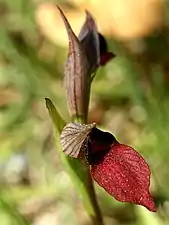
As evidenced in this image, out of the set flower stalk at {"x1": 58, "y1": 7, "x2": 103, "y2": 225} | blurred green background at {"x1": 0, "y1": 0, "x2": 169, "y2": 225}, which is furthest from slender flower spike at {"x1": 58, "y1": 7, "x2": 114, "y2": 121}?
blurred green background at {"x1": 0, "y1": 0, "x2": 169, "y2": 225}

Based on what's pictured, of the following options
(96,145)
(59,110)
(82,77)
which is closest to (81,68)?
(82,77)

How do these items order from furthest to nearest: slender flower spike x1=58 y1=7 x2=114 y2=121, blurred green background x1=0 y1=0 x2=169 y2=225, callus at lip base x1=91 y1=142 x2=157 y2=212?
blurred green background x1=0 y1=0 x2=169 y2=225 → slender flower spike x1=58 y1=7 x2=114 y2=121 → callus at lip base x1=91 y1=142 x2=157 y2=212

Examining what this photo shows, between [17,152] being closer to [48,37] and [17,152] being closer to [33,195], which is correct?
[33,195]

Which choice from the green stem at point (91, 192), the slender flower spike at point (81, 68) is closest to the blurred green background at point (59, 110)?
the green stem at point (91, 192)

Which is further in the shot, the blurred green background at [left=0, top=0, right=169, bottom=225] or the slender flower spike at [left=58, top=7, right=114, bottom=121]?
the blurred green background at [left=0, top=0, right=169, bottom=225]

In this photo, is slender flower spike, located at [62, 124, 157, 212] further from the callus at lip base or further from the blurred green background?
the blurred green background

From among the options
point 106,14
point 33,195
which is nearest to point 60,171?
point 33,195

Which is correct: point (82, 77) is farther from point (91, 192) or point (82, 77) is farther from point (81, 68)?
point (91, 192)
